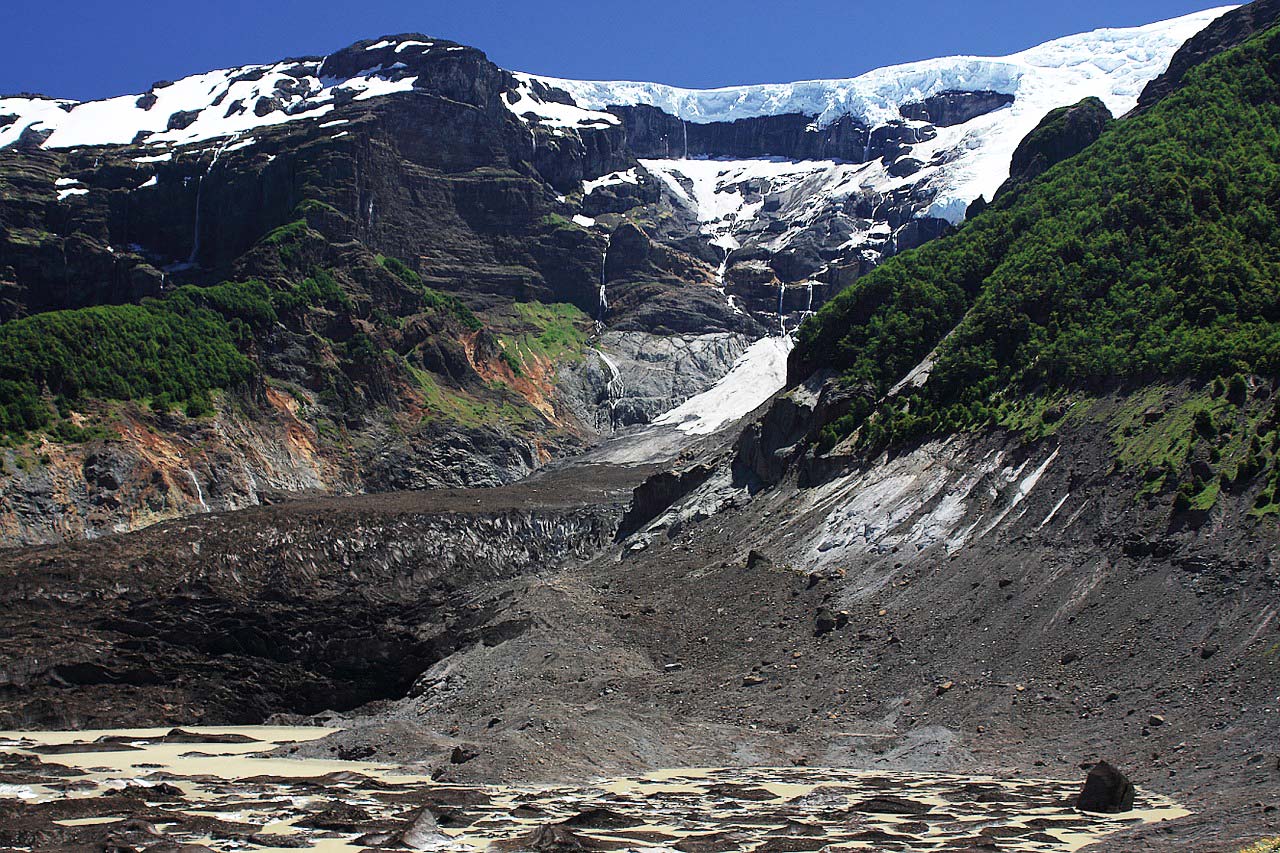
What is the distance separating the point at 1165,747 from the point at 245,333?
108566 millimetres

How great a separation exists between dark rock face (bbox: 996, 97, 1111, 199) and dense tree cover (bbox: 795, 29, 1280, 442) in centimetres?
1468

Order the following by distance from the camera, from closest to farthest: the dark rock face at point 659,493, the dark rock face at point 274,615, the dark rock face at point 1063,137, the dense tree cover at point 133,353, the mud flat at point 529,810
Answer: the mud flat at point 529,810 → the dark rock face at point 274,615 → the dark rock face at point 659,493 → the dense tree cover at point 133,353 → the dark rock face at point 1063,137

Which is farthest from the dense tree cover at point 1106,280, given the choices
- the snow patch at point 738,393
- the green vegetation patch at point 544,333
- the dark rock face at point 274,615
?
the green vegetation patch at point 544,333

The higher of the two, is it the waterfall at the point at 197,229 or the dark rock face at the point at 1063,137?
the waterfall at the point at 197,229

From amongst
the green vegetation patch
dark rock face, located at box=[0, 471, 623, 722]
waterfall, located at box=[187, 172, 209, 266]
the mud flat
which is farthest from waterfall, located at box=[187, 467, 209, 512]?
waterfall, located at box=[187, 172, 209, 266]

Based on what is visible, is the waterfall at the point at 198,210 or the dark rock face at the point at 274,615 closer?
the dark rock face at the point at 274,615

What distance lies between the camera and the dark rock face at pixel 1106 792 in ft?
114

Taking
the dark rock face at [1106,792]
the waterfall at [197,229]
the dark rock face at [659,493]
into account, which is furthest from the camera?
the waterfall at [197,229]

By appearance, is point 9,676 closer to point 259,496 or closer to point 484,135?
point 259,496

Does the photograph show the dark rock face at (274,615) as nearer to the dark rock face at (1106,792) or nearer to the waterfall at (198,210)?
the dark rock face at (1106,792)

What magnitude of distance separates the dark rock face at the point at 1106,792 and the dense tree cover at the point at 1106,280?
25901 mm

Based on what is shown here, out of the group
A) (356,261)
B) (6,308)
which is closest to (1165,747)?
(356,261)

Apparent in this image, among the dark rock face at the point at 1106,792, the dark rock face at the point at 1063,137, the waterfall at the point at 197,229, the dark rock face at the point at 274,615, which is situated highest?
the waterfall at the point at 197,229

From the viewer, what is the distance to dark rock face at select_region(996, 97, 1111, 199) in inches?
4331
